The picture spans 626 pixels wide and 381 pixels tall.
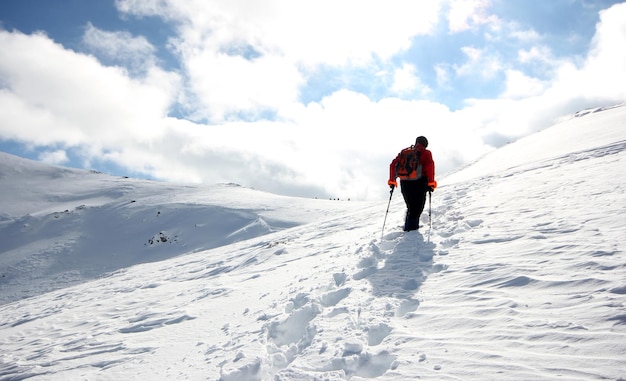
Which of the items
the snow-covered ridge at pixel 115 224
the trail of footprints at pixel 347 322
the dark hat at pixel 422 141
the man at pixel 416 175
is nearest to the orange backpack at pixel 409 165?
Result: the man at pixel 416 175

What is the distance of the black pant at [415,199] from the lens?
827 centimetres

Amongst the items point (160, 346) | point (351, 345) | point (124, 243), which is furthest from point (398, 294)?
point (124, 243)

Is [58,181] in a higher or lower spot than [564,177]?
higher

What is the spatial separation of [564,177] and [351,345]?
8.07m

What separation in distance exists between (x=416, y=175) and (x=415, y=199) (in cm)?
54

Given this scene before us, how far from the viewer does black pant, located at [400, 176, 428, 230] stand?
8.27 m

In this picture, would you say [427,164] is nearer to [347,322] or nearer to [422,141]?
[422,141]

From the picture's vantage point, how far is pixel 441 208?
9891 mm

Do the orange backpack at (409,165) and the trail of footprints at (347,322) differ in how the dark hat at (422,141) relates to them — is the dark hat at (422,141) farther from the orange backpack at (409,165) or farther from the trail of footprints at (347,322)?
the trail of footprints at (347,322)

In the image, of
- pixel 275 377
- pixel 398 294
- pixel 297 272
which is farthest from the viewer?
pixel 297 272

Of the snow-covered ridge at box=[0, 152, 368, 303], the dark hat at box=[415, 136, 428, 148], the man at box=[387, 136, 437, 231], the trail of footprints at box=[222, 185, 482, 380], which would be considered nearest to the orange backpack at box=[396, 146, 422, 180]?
the man at box=[387, 136, 437, 231]

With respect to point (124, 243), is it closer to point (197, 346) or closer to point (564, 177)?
point (197, 346)

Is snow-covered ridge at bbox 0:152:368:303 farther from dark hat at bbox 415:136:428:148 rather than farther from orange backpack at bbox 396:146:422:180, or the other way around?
A: dark hat at bbox 415:136:428:148

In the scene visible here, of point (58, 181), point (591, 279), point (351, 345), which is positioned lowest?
point (351, 345)
